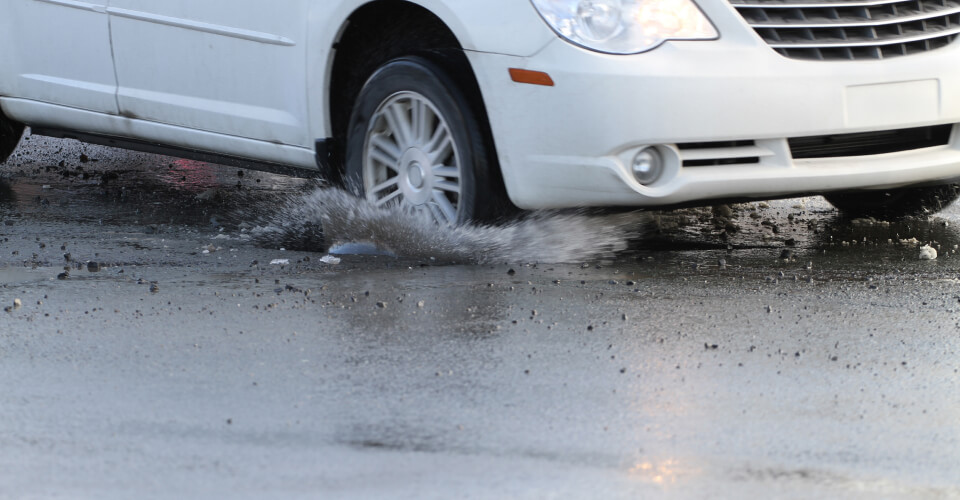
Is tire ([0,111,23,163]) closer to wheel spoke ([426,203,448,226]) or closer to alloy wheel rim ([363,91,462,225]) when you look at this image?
alloy wheel rim ([363,91,462,225])

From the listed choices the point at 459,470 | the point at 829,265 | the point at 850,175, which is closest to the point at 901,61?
the point at 850,175

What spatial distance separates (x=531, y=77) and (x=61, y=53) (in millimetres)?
2672

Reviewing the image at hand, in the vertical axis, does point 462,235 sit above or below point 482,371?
below

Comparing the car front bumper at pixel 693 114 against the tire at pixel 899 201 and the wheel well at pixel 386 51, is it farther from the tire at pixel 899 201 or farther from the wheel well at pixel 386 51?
the tire at pixel 899 201

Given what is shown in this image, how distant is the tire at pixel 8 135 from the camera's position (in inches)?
291

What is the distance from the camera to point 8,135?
7602 millimetres

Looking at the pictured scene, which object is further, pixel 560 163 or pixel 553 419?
pixel 560 163

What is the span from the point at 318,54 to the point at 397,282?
1.14m

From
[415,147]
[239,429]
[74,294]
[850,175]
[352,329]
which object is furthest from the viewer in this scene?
[415,147]

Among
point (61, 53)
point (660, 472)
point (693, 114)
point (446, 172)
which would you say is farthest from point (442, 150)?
point (660, 472)

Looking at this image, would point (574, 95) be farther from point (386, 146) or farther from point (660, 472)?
point (660, 472)

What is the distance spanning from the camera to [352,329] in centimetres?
413

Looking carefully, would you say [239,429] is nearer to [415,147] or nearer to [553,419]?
[553,419]

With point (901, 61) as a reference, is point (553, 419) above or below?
below
